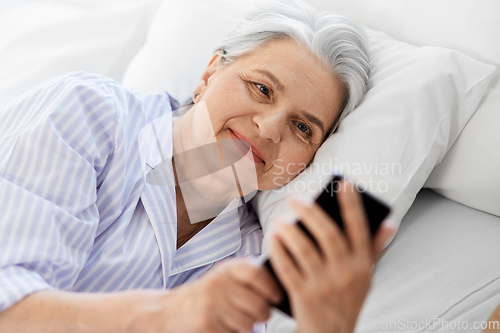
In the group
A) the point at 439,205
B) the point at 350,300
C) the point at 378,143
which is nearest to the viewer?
the point at 350,300

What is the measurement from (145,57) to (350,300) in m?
1.27

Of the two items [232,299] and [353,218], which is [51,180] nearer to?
[232,299]

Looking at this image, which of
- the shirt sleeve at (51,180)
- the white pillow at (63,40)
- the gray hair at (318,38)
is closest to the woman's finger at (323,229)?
the shirt sleeve at (51,180)

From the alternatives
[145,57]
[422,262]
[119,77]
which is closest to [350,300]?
[422,262]


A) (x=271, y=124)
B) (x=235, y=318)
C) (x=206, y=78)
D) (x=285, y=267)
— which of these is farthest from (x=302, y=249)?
(x=206, y=78)

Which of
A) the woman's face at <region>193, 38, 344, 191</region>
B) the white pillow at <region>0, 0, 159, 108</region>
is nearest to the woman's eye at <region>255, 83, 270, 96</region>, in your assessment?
the woman's face at <region>193, 38, 344, 191</region>

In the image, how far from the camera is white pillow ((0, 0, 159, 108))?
1520 millimetres

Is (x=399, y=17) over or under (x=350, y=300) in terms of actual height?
over

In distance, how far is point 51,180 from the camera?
0.79m

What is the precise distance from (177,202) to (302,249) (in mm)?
656

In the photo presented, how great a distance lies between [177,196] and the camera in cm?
110

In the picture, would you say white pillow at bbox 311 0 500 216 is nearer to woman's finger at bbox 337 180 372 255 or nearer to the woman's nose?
the woman's nose

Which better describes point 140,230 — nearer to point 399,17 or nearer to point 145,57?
point 145,57

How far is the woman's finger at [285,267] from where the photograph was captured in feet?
1.65
